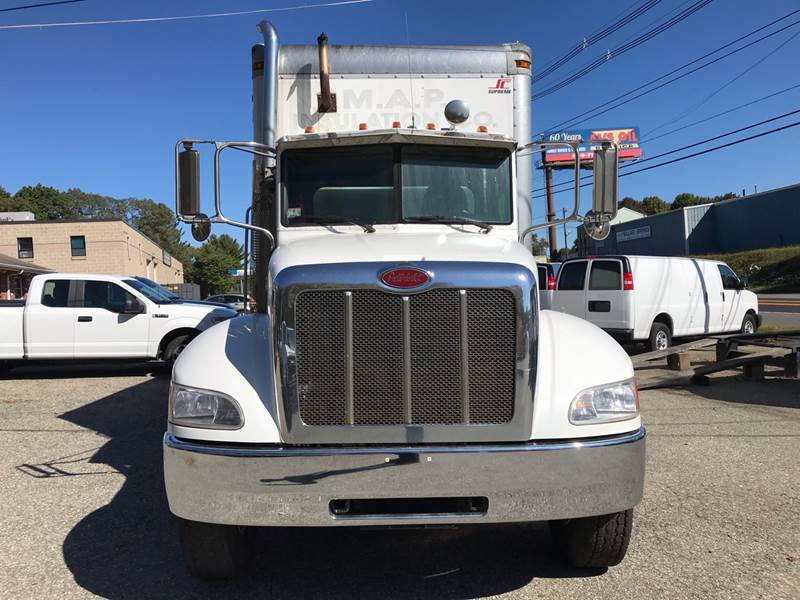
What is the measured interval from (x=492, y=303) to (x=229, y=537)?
177 centimetres

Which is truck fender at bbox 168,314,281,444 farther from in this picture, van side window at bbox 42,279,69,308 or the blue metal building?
the blue metal building

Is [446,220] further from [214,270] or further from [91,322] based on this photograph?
[214,270]

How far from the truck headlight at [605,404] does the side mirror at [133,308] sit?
9296mm

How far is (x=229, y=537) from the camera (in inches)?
124

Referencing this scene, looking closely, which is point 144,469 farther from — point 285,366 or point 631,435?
point 631,435

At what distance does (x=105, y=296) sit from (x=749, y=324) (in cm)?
1337

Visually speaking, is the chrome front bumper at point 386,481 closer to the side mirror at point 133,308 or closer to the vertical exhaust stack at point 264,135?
the vertical exhaust stack at point 264,135

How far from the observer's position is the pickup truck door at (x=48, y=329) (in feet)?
34.4

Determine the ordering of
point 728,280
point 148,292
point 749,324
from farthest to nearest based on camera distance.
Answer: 1. point 749,324
2. point 728,280
3. point 148,292

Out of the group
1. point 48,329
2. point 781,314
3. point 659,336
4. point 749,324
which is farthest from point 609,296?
point 781,314

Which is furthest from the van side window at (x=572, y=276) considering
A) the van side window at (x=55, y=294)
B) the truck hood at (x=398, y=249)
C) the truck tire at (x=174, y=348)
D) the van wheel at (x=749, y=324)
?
the van side window at (x=55, y=294)

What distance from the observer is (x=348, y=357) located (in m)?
2.95

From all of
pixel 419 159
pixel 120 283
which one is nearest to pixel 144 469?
pixel 419 159

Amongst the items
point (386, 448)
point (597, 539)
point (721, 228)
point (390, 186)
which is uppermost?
point (721, 228)
